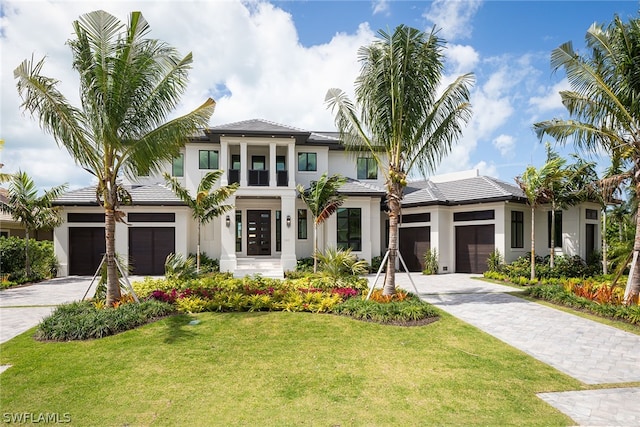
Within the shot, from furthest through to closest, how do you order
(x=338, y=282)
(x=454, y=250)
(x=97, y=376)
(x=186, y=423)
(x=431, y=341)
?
(x=454, y=250) → (x=338, y=282) → (x=431, y=341) → (x=97, y=376) → (x=186, y=423)

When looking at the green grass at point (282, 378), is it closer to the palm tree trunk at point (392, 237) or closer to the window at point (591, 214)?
the palm tree trunk at point (392, 237)

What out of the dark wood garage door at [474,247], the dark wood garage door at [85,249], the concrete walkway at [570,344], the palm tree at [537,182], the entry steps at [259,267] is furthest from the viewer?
the dark wood garage door at [474,247]

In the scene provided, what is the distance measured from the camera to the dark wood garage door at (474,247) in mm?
17094

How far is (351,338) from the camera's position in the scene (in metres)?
7.35

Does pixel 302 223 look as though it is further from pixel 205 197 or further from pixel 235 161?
pixel 205 197

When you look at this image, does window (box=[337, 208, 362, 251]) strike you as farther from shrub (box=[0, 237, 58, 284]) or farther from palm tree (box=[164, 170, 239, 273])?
shrub (box=[0, 237, 58, 284])

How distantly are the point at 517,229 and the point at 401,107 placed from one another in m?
11.4

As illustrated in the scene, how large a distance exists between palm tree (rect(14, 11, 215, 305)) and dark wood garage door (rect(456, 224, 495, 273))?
14286 mm

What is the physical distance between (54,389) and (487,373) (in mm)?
6825

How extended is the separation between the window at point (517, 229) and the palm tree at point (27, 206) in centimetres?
2202

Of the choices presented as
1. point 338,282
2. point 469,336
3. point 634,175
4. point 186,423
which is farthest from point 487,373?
point 634,175

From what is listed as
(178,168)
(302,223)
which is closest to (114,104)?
(178,168)

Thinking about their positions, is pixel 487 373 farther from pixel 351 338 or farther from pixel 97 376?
pixel 97 376

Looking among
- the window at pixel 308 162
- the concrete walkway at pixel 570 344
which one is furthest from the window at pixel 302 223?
the concrete walkway at pixel 570 344
